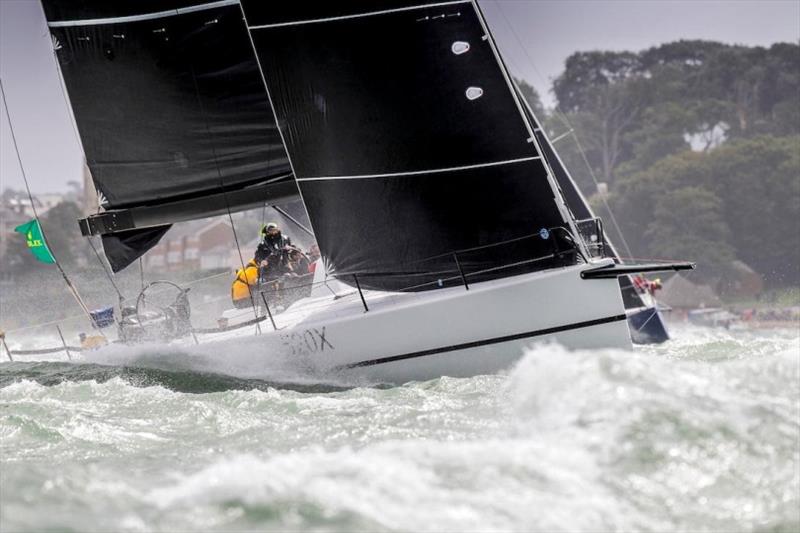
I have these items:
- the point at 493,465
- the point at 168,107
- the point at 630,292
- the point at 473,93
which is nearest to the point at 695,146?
the point at 630,292

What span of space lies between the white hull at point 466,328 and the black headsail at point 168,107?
202 centimetres

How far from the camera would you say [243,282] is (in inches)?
439

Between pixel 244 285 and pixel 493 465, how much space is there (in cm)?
685

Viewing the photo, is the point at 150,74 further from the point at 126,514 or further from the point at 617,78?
the point at 617,78

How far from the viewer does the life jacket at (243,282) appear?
11070 millimetres

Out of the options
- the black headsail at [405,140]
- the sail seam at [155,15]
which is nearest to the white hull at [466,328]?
the black headsail at [405,140]

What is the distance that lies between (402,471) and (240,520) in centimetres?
75

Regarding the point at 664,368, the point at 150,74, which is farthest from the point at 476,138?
the point at 664,368

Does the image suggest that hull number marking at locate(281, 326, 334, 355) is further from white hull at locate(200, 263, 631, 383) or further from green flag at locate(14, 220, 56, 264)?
green flag at locate(14, 220, 56, 264)

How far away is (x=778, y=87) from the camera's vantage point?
198 ft

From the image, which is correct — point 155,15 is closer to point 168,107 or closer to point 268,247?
point 168,107

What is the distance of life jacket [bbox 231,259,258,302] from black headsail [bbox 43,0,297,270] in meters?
0.63

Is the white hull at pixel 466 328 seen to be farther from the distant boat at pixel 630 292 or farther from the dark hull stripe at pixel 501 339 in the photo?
the distant boat at pixel 630 292

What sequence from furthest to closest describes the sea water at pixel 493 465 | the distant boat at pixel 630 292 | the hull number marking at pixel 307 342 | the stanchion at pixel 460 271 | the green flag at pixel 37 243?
the distant boat at pixel 630 292
the green flag at pixel 37 243
the hull number marking at pixel 307 342
the stanchion at pixel 460 271
the sea water at pixel 493 465
